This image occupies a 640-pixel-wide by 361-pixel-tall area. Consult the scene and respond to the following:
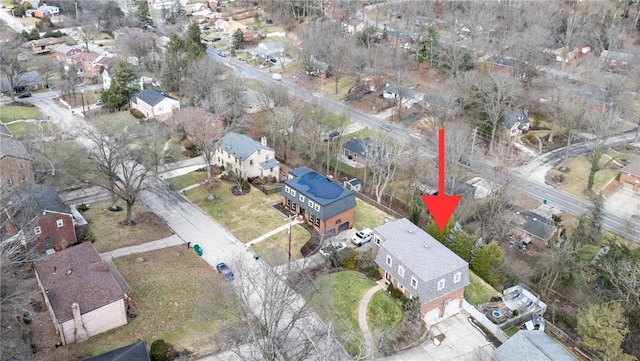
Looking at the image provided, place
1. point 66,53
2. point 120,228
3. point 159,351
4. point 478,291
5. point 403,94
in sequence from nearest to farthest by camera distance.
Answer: point 159,351
point 478,291
point 120,228
point 403,94
point 66,53

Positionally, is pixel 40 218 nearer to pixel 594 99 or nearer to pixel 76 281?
pixel 76 281

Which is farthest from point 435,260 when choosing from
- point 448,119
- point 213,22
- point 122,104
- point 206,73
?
point 213,22

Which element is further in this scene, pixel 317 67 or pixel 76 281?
pixel 317 67

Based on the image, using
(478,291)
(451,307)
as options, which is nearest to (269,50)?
(478,291)

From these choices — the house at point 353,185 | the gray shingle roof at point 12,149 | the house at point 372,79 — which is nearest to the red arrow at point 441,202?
the house at point 353,185

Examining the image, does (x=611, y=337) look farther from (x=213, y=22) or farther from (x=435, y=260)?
(x=213, y=22)

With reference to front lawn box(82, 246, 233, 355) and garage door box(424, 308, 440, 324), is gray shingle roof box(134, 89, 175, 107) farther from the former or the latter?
garage door box(424, 308, 440, 324)

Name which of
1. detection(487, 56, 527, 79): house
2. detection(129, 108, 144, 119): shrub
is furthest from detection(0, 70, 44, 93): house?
detection(487, 56, 527, 79): house
